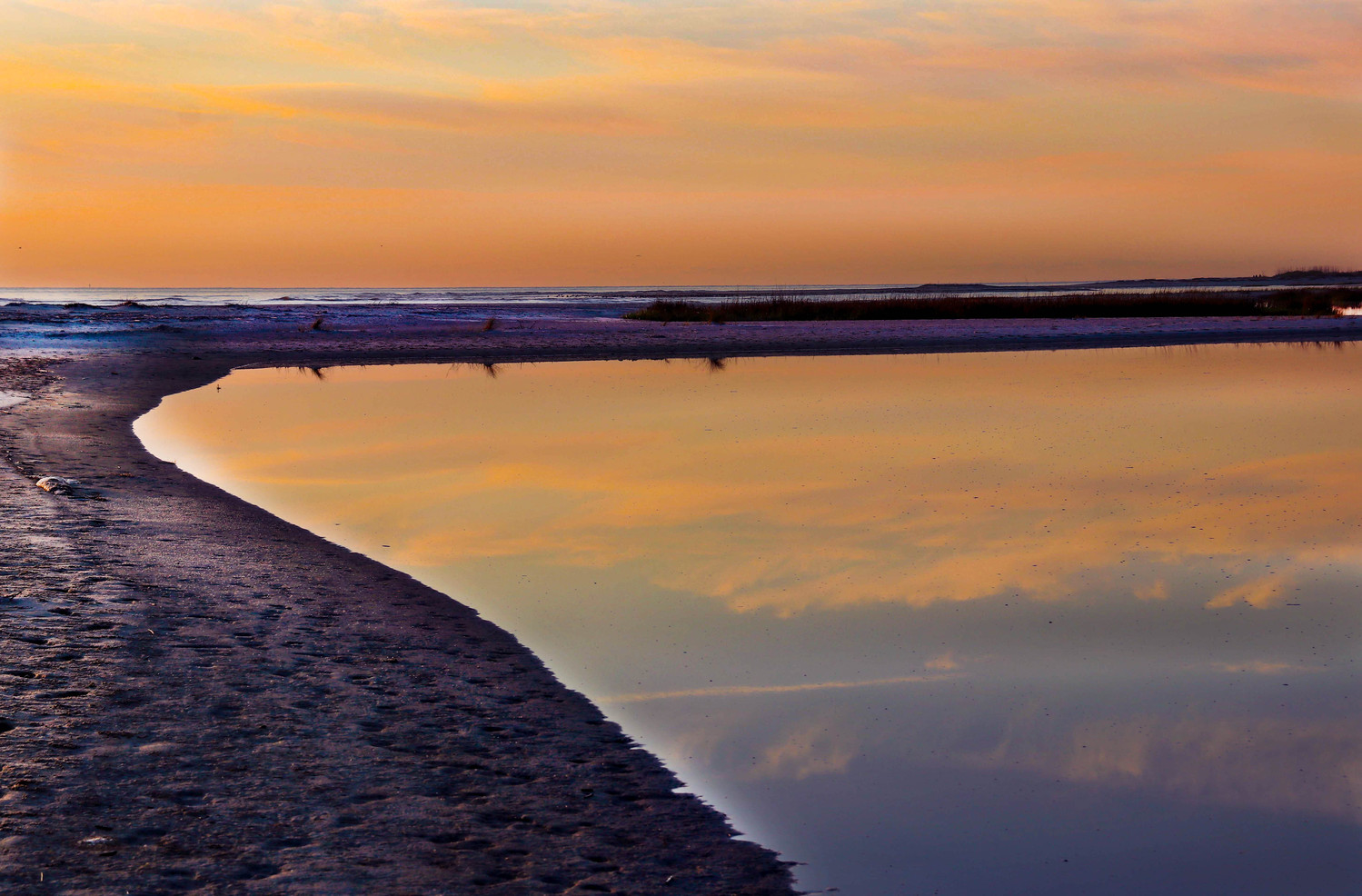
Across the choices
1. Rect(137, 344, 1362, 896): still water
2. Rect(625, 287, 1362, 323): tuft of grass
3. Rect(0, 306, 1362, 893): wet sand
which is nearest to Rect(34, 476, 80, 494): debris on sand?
Rect(0, 306, 1362, 893): wet sand

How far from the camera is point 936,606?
8164mm

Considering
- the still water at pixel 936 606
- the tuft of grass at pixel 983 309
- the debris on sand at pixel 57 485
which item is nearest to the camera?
the still water at pixel 936 606

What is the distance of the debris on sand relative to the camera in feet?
36.8

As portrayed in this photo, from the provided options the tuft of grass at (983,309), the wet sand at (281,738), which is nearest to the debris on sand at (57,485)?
A: the wet sand at (281,738)

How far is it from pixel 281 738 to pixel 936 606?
4.66m

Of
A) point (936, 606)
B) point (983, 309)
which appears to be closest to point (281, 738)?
point (936, 606)

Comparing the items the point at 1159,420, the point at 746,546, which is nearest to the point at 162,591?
the point at 746,546

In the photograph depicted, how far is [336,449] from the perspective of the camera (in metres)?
16.4

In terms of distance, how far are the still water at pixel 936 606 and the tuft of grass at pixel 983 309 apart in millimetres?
34657

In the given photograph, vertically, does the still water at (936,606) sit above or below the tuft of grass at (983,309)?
below

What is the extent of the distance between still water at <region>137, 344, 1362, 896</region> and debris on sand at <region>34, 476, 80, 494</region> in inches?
73.1

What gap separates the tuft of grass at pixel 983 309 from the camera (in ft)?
177

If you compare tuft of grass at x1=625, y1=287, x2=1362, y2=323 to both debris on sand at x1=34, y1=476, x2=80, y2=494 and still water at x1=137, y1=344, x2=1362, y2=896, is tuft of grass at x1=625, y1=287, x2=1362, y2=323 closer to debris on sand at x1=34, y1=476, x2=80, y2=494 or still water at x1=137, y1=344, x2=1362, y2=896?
still water at x1=137, y1=344, x2=1362, y2=896

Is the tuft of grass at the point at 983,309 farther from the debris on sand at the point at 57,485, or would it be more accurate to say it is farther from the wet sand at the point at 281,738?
the wet sand at the point at 281,738
